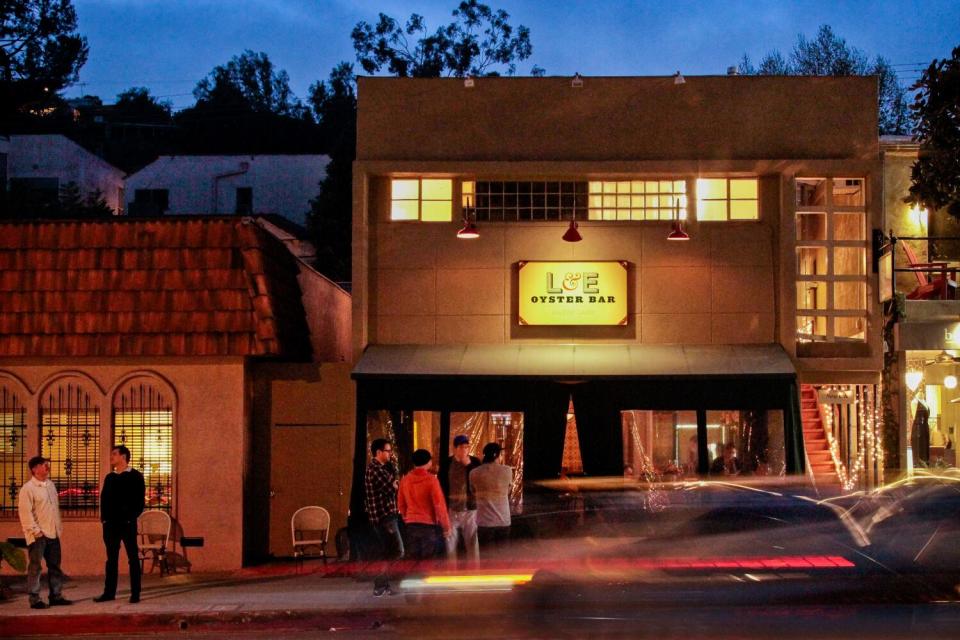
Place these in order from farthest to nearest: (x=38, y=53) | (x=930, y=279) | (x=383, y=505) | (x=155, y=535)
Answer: (x=38, y=53) → (x=930, y=279) → (x=155, y=535) → (x=383, y=505)

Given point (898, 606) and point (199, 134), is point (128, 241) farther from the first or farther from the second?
point (199, 134)

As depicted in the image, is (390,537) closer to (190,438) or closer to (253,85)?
(190,438)

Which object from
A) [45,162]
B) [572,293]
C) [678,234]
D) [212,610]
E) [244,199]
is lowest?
[212,610]

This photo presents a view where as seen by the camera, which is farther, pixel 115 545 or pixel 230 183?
pixel 230 183

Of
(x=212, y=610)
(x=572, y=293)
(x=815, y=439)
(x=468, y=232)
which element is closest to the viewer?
(x=212, y=610)

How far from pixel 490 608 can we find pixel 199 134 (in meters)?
57.7

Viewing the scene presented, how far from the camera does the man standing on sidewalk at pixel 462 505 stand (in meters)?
14.5

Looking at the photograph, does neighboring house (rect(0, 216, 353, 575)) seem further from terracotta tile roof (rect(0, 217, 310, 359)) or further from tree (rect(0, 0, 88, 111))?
tree (rect(0, 0, 88, 111))

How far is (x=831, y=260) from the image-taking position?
58.3 feet

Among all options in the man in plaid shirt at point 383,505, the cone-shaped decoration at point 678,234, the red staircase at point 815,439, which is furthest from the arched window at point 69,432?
the red staircase at point 815,439

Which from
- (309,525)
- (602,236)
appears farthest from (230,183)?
(309,525)

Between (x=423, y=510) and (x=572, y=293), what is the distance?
524cm

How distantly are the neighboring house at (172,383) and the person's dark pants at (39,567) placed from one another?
267 cm

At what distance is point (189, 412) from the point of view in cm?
1677
